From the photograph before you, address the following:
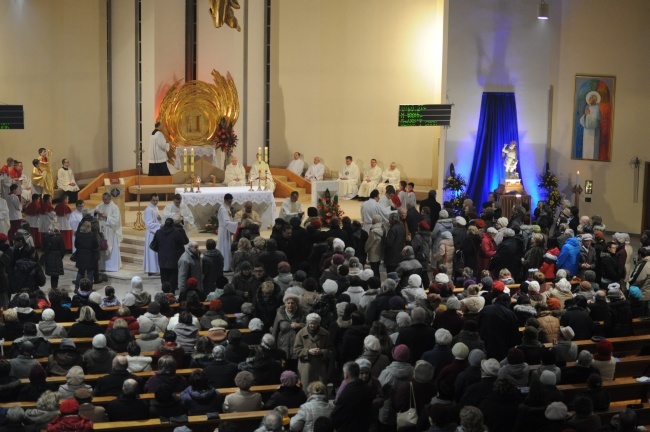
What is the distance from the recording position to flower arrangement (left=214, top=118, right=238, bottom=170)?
23648mm

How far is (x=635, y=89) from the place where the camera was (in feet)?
74.5

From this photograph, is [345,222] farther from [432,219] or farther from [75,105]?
[75,105]

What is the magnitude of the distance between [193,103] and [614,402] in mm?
15924

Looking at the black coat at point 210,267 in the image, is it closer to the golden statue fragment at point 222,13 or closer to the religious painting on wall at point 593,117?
the golden statue fragment at point 222,13

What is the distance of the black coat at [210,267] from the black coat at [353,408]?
6192 millimetres

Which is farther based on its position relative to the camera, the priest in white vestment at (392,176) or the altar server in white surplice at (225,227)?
the priest in white vestment at (392,176)

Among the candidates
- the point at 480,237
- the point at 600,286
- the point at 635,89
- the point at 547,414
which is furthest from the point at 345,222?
the point at 635,89

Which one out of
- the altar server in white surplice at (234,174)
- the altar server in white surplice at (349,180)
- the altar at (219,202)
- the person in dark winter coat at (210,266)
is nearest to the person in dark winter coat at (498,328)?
the person in dark winter coat at (210,266)

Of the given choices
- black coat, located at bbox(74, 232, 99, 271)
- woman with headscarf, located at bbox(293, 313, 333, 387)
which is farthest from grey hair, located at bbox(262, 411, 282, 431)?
black coat, located at bbox(74, 232, 99, 271)

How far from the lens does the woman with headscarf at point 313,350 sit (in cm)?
1063

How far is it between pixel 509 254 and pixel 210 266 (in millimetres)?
4433

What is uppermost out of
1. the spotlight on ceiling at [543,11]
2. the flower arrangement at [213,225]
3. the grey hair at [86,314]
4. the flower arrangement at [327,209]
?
the spotlight on ceiling at [543,11]

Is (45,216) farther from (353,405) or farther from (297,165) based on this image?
(353,405)

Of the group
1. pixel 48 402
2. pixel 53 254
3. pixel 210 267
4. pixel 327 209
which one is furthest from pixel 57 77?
pixel 48 402
